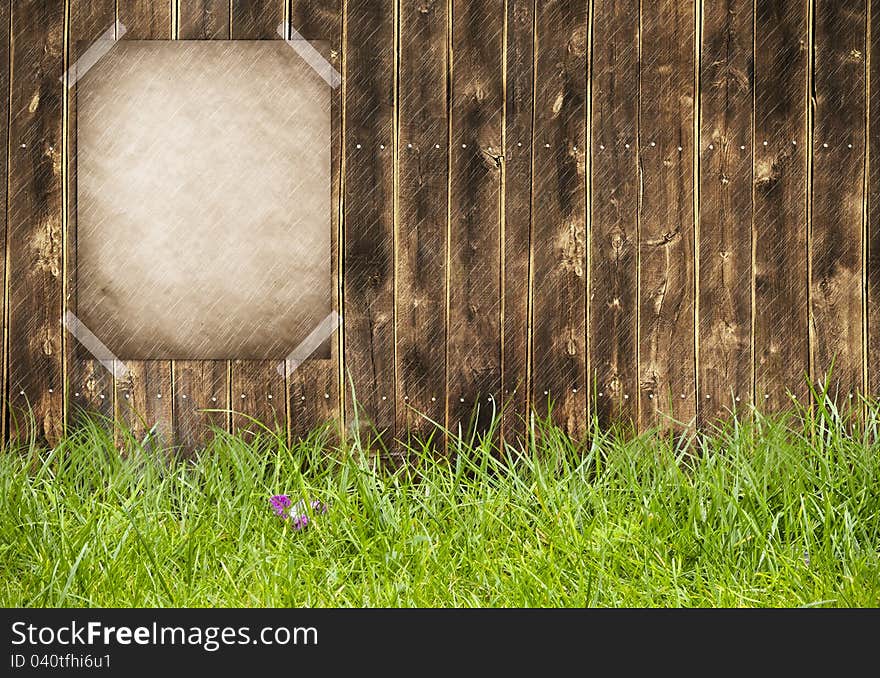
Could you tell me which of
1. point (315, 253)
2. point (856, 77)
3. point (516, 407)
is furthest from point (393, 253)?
point (856, 77)

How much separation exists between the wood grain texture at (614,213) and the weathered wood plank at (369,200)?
25.8 inches

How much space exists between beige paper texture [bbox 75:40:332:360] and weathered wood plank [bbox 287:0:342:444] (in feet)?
0.10

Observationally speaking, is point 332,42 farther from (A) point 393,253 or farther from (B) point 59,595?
(B) point 59,595

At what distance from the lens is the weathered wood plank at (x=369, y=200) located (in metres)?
2.60

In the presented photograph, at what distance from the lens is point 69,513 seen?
2.24 metres

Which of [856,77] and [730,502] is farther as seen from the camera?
[856,77]

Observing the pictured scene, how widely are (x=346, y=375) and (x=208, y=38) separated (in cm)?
115

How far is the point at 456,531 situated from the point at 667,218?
49.0 inches

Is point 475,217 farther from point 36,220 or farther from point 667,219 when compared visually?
point 36,220

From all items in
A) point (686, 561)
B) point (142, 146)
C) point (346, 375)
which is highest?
point (142, 146)

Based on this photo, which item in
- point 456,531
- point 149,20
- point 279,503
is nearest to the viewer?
point 456,531

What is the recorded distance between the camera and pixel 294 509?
7.13 feet

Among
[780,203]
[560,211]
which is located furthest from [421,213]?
[780,203]

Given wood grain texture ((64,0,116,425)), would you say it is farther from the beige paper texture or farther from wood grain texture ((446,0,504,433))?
wood grain texture ((446,0,504,433))
